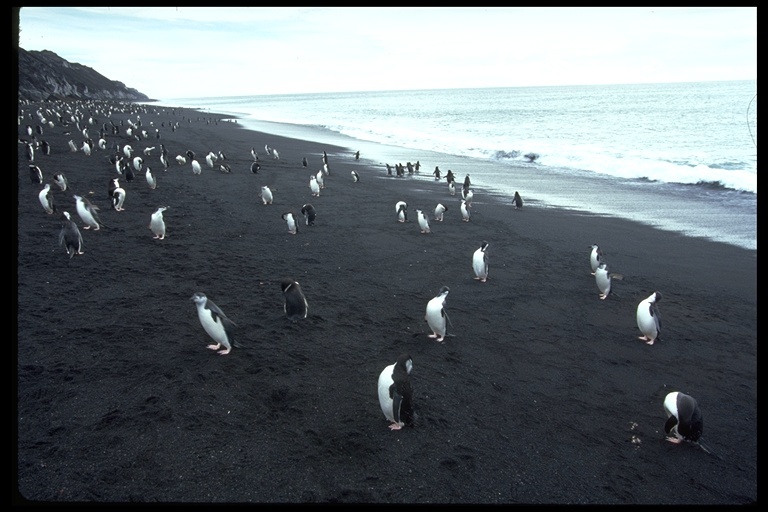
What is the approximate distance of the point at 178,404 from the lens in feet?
16.1

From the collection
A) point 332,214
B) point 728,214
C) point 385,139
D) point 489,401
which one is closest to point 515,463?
point 489,401

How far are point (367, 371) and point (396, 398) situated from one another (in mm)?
1173

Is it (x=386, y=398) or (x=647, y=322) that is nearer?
(x=386, y=398)

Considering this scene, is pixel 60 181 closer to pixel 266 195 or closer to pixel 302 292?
pixel 266 195

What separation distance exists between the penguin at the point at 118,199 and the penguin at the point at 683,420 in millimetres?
12448

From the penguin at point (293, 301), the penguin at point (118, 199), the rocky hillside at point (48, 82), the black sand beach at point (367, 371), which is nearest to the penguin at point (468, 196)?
the black sand beach at point (367, 371)

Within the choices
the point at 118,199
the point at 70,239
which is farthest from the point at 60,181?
the point at 70,239

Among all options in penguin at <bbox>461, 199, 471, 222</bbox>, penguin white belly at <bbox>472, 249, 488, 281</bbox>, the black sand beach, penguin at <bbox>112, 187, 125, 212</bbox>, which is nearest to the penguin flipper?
the black sand beach

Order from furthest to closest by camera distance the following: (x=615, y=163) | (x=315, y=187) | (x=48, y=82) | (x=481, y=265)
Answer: (x=48, y=82)
(x=615, y=163)
(x=315, y=187)
(x=481, y=265)

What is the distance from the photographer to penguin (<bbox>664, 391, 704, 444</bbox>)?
4852 mm

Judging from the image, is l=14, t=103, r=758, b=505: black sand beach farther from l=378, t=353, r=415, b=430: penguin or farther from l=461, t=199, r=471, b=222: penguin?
l=461, t=199, r=471, b=222: penguin

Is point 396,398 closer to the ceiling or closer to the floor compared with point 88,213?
closer to the floor

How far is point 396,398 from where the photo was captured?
478 centimetres
